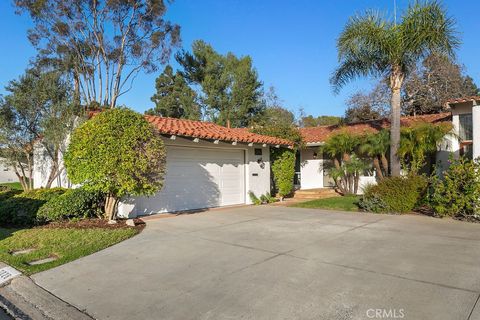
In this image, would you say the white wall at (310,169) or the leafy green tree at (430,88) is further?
the leafy green tree at (430,88)

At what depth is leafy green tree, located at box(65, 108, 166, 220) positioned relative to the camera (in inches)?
324

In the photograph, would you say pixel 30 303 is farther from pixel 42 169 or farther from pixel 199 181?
pixel 42 169

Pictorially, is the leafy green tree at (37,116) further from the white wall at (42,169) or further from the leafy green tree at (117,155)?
the leafy green tree at (117,155)

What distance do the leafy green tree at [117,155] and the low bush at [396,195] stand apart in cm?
657

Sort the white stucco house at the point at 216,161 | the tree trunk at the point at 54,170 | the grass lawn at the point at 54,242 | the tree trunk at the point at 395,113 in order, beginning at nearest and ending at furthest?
the grass lawn at the point at 54,242 < the white stucco house at the point at 216,161 < the tree trunk at the point at 395,113 < the tree trunk at the point at 54,170

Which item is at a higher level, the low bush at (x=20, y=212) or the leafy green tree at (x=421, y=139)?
the leafy green tree at (x=421, y=139)

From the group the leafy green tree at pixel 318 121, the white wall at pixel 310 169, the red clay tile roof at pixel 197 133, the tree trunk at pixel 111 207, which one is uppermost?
the leafy green tree at pixel 318 121

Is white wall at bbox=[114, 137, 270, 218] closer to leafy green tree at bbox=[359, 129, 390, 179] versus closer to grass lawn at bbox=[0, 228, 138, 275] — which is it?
grass lawn at bbox=[0, 228, 138, 275]

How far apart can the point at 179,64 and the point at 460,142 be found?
87.1 ft

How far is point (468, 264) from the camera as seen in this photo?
16.7 ft

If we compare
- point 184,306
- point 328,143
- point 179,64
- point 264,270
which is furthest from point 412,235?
point 179,64

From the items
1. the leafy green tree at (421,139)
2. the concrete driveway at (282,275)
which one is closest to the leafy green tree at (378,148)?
the leafy green tree at (421,139)

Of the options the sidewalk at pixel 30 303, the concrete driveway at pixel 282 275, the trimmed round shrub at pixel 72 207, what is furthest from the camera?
the trimmed round shrub at pixel 72 207

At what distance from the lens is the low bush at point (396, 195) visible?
1044cm
